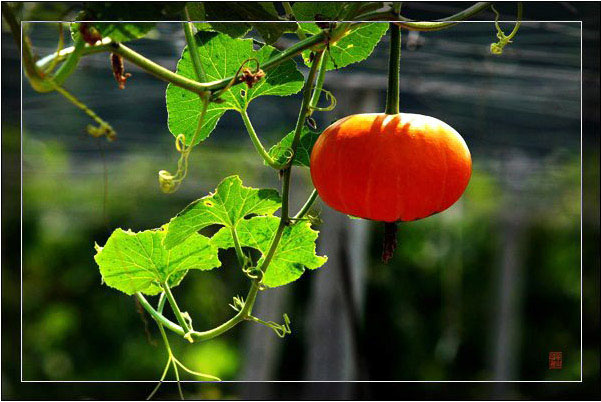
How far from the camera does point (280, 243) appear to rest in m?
0.61

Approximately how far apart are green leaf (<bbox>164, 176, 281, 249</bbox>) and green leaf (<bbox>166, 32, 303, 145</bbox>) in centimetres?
4

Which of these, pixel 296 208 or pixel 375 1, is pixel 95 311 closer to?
pixel 296 208

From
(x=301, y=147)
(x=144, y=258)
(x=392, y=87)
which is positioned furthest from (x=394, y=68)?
(x=144, y=258)

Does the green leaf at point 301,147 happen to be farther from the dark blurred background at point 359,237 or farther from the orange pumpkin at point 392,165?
the dark blurred background at point 359,237

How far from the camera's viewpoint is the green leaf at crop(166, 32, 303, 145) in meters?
0.58

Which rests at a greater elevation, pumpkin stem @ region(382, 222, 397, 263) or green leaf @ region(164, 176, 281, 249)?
green leaf @ region(164, 176, 281, 249)

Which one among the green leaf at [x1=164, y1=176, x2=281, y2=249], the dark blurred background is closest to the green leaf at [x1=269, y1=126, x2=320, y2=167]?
the green leaf at [x1=164, y1=176, x2=281, y2=249]

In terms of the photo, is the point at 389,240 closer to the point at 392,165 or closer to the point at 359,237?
the point at 392,165

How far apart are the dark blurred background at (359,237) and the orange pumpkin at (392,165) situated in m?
0.76

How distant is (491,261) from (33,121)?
93.4 inches

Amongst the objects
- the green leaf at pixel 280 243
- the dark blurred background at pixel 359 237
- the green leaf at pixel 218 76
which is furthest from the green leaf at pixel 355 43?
the dark blurred background at pixel 359 237

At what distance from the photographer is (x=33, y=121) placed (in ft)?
9.37

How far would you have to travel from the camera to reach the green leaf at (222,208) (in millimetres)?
560

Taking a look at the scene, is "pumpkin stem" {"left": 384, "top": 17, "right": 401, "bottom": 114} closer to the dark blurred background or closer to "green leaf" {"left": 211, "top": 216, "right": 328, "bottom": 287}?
"green leaf" {"left": 211, "top": 216, "right": 328, "bottom": 287}
